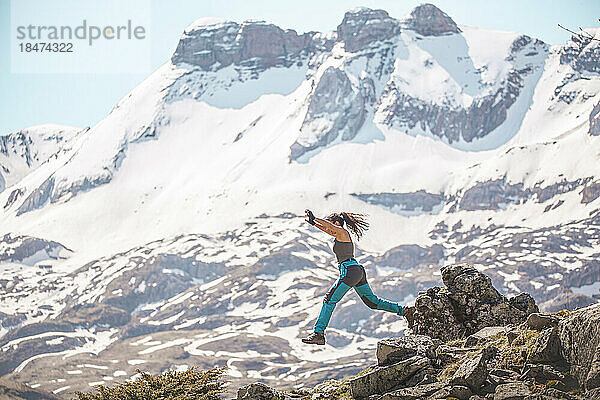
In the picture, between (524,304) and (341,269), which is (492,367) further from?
(524,304)

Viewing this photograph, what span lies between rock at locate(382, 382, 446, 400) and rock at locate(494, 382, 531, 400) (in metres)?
→ 1.17

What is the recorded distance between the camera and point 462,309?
21750mm

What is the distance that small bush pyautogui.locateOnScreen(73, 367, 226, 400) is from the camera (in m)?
17.4

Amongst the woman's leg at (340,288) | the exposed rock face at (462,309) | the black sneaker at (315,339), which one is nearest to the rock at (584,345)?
the woman's leg at (340,288)

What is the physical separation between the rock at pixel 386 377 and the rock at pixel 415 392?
0.74 m

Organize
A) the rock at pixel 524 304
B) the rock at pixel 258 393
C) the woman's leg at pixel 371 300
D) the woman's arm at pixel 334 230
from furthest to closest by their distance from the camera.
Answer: the rock at pixel 524 304
the woman's leg at pixel 371 300
the woman's arm at pixel 334 230
the rock at pixel 258 393

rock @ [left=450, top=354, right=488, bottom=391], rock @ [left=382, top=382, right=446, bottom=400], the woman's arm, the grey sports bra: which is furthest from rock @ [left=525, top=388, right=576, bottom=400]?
the woman's arm

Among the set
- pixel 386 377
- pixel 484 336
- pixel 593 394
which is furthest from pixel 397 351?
pixel 593 394

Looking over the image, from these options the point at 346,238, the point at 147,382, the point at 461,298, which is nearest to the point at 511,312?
the point at 461,298

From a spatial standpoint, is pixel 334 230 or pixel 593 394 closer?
pixel 593 394

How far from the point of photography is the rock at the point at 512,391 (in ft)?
45.3

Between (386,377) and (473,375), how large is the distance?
7.02 ft

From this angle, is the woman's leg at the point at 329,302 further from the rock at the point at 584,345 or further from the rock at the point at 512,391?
the rock at the point at 584,345

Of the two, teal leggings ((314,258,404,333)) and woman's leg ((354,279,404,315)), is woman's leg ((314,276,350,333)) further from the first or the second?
woman's leg ((354,279,404,315))
